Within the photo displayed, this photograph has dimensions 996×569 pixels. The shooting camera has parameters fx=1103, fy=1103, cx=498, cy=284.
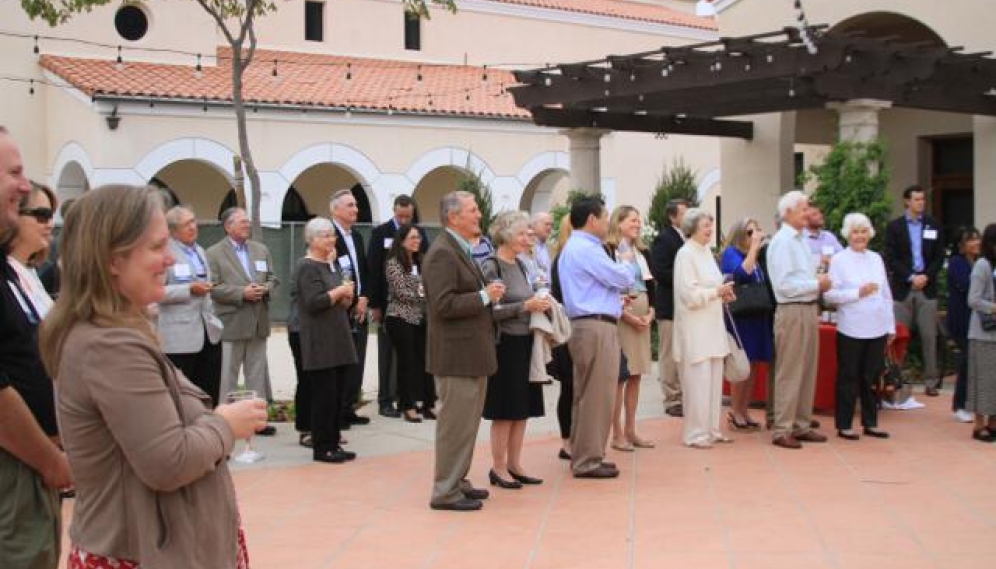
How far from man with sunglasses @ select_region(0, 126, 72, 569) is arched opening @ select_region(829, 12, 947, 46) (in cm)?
1438

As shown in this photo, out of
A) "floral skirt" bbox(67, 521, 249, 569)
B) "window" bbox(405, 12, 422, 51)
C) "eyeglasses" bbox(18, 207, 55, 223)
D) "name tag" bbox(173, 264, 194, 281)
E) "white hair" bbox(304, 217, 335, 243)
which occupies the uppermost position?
"window" bbox(405, 12, 422, 51)

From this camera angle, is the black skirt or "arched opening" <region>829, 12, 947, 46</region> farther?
"arched opening" <region>829, 12, 947, 46</region>

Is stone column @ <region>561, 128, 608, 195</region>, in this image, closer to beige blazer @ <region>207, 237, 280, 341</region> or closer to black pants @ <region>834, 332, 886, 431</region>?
black pants @ <region>834, 332, 886, 431</region>

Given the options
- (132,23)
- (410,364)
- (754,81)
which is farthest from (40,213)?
(132,23)

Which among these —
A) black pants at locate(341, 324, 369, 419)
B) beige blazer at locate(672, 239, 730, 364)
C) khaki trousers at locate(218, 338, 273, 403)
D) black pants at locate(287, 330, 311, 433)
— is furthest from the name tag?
beige blazer at locate(672, 239, 730, 364)

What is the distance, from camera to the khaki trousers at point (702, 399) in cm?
931

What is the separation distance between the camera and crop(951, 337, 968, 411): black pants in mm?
9992

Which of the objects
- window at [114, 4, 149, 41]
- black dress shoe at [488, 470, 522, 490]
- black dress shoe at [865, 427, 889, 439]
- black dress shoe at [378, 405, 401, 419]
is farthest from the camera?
window at [114, 4, 149, 41]

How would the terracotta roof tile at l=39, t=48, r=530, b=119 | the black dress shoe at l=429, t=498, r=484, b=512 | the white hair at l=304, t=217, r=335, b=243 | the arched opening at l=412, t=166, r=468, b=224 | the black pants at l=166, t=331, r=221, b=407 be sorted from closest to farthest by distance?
the black dress shoe at l=429, t=498, r=484, b=512 → the black pants at l=166, t=331, r=221, b=407 → the white hair at l=304, t=217, r=335, b=243 → the terracotta roof tile at l=39, t=48, r=530, b=119 → the arched opening at l=412, t=166, r=468, b=224

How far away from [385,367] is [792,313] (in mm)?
3983

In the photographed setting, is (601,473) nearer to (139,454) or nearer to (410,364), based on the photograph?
(410,364)

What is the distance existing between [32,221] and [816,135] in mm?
16651

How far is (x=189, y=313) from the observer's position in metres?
8.38

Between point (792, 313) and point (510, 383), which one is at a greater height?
point (792, 313)
